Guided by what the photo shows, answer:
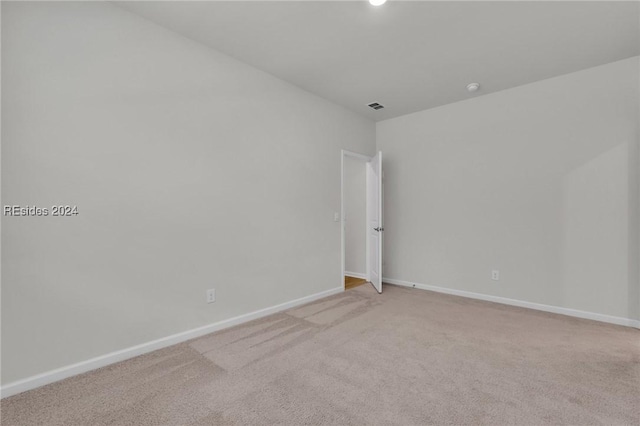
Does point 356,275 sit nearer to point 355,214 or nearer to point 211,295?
point 355,214

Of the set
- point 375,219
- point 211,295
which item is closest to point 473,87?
point 375,219

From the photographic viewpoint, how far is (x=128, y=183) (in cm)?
233

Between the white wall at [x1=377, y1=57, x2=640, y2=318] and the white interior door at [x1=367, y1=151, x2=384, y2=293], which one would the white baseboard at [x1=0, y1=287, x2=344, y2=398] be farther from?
the white wall at [x1=377, y1=57, x2=640, y2=318]

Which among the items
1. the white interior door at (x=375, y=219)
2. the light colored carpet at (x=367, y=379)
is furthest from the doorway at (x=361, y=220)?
the light colored carpet at (x=367, y=379)

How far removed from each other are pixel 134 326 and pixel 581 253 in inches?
177

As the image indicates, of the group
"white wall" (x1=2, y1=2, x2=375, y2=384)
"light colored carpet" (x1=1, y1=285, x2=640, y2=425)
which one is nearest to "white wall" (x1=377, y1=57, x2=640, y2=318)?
"light colored carpet" (x1=1, y1=285, x2=640, y2=425)

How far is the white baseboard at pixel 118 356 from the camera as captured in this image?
1.88 meters

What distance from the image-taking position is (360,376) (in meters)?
2.07

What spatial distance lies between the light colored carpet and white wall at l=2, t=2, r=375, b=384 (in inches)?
15.5

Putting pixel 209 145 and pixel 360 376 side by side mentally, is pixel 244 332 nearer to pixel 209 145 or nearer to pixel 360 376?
pixel 360 376

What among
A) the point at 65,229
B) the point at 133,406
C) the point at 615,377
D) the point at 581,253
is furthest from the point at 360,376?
the point at 581,253

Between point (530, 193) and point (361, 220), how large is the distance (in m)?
2.63

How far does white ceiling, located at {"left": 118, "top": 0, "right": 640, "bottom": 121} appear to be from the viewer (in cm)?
231

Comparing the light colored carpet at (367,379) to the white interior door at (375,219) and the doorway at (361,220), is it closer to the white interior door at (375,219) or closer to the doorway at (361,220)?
the white interior door at (375,219)
